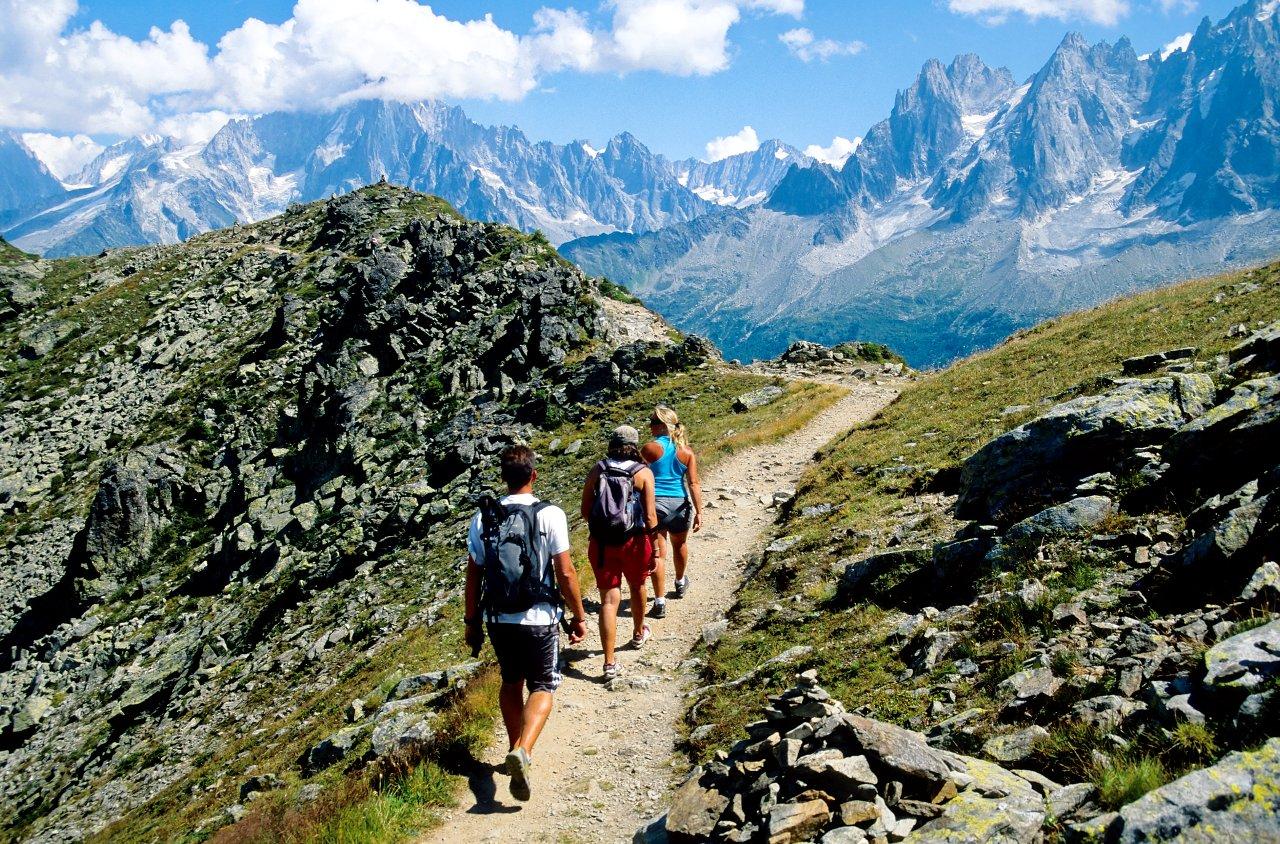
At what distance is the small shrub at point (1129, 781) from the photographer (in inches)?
186

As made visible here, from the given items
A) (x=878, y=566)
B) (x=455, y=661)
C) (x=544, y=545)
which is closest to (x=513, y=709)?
(x=544, y=545)

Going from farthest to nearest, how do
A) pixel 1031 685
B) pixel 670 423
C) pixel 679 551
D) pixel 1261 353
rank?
pixel 679 551, pixel 670 423, pixel 1261 353, pixel 1031 685

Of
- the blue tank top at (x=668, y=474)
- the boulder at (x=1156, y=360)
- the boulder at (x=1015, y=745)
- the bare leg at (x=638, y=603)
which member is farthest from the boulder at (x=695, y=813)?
the boulder at (x=1156, y=360)

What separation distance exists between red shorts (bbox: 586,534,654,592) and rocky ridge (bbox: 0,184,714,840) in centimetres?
340

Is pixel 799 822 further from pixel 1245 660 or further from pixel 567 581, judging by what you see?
pixel 567 581

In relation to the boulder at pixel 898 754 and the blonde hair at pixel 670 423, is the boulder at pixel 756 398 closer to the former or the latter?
the blonde hair at pixel 670 423

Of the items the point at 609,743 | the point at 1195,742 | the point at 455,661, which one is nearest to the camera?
the point at 1195,742

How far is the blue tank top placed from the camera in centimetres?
1312

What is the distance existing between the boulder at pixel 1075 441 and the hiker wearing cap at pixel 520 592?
282 inches

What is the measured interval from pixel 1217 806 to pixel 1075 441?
7.93 m

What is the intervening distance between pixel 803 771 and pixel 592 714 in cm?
534

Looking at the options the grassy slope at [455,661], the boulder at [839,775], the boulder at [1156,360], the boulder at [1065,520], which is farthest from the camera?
the boulder at [1156,360]

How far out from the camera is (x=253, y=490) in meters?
43.7

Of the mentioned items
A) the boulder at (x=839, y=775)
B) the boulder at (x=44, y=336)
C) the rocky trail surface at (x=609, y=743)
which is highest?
the boulder at (x=44, y=336)
